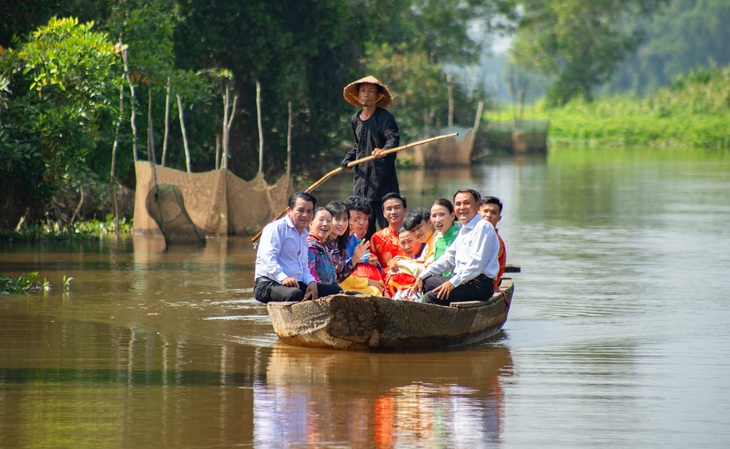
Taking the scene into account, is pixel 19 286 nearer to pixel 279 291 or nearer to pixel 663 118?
pixel 279 291

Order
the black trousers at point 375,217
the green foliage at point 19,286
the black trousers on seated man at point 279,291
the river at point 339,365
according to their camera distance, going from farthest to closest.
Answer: the green foliage at point 19,286 < the black trousers at point 375,217 < the black trousers on seated man at point 279,291 < the river at point 339,365

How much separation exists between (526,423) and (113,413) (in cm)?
245

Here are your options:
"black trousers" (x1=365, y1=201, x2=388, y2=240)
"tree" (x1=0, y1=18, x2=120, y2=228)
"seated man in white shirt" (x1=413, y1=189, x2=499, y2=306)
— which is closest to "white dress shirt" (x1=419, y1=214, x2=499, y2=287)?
"seated man in white shirt" (x1=413, y1=189, x2=499, y2=306)

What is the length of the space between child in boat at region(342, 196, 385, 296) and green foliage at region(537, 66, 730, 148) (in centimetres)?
4728

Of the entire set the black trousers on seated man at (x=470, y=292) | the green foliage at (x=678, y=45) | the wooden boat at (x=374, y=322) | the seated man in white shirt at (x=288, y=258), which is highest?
the green foliage at (x=678, y=45)

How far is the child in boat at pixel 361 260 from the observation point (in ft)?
36.8

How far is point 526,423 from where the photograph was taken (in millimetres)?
7848

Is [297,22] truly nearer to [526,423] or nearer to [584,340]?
[584,340]

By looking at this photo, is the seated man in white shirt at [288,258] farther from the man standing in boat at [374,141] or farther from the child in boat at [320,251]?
the man standing in boat at [374,141]

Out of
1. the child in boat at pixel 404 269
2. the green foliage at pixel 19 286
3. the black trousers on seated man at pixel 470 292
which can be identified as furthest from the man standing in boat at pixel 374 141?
the green foliage at pixel 19 286

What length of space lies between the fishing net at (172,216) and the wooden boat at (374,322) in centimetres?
726

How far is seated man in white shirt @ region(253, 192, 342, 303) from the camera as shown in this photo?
10281 mm

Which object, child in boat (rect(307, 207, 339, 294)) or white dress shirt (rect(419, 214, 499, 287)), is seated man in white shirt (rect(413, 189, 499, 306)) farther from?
child in boat (rect(307, 207, 339, 294))

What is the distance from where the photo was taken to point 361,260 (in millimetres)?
11383
